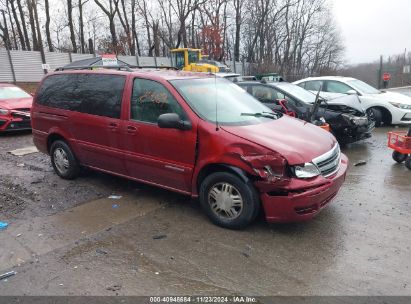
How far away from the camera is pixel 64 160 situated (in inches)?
234

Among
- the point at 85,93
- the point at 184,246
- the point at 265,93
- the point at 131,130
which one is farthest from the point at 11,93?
the point at 184,246

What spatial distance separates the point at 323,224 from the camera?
168 inches

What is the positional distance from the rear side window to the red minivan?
16 mm

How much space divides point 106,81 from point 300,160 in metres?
2.98

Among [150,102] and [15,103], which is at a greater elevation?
[150,102]

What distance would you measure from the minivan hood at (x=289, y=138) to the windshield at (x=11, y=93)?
9216 mm

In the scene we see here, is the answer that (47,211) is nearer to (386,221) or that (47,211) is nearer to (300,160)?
(300,160)

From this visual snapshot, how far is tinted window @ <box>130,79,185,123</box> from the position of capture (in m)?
4.51

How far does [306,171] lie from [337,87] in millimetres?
8177

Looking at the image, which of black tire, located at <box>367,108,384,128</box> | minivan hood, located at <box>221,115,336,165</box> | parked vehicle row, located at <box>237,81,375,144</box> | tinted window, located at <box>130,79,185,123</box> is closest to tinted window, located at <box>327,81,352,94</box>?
black tire, located at <box>367,108,384,128</box>

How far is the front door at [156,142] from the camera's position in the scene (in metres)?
4.36

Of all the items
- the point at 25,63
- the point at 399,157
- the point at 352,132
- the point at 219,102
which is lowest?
the point at 399,157

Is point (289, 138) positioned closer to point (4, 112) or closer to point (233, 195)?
point (233, 195)

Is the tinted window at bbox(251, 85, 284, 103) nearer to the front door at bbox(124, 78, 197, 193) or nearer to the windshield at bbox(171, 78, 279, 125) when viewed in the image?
the windshield at bbox(171, 78, 279, 125)
